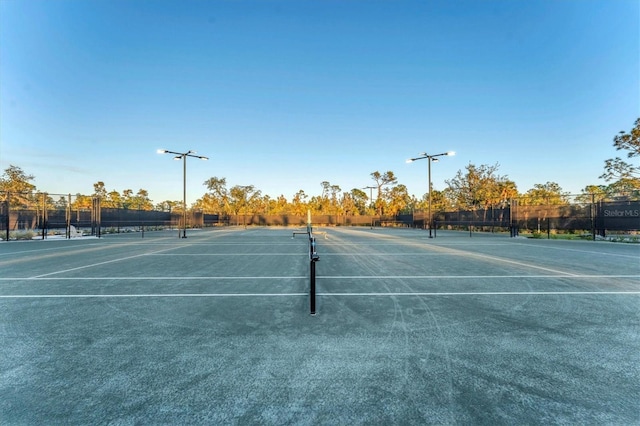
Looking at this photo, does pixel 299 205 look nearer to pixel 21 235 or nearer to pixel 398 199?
pixel 398 199

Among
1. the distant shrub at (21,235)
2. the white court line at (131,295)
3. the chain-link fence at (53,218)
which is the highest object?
the chain-link fence at (53,218)

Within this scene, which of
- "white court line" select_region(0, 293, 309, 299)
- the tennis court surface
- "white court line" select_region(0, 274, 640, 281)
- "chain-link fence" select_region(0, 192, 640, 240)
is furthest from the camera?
"chain-link fence" select_region(0, 192, 640, 240)

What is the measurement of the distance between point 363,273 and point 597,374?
5.24 m

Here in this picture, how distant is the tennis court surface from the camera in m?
2.20

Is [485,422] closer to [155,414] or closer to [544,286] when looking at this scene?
[155,414]

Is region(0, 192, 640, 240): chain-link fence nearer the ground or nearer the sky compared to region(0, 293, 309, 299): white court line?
nearer the sky

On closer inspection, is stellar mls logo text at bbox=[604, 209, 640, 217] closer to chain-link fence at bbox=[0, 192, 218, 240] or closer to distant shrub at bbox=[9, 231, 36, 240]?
chain-link fence at bbox=[0, 192, 218, 240]

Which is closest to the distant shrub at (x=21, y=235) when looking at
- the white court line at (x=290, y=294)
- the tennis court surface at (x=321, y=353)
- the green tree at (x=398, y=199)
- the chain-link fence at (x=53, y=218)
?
the chain-link fence at (x=53, y=218)

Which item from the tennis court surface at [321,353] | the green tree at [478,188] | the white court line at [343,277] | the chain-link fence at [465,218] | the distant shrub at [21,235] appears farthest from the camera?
the green tree at [478,188]

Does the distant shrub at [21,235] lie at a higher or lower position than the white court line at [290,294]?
higher

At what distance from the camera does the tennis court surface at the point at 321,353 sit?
2.20m

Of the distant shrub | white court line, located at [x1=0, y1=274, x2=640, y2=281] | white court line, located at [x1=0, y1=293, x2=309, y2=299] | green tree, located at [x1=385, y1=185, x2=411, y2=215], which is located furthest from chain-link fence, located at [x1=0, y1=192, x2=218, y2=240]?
green tree, located at [x1=385, y1=185, x2=411, y2=215]

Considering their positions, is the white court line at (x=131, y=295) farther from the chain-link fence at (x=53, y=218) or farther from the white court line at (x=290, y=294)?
the chain-link fence at (x=53, y=218)

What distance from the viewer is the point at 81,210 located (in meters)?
24.8
